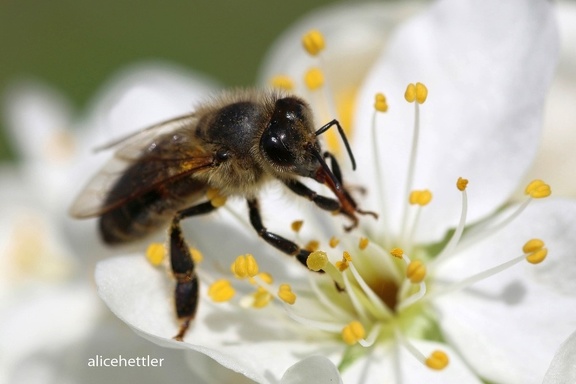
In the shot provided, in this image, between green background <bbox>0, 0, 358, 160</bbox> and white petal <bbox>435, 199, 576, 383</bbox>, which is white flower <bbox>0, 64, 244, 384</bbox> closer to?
white petal <bbox>435, 199, 576, 383</bbox>

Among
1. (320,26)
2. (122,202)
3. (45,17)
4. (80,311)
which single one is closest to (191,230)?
(122,202)

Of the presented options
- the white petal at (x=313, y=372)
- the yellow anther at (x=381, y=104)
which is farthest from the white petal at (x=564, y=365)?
the yellow anther at (x=381, y=104)

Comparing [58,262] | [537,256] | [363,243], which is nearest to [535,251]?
[537,256]

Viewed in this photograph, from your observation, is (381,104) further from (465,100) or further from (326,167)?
(326,167)

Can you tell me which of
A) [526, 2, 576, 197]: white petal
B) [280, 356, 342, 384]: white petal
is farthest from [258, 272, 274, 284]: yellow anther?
[526, 2, 576, 197]: white petal

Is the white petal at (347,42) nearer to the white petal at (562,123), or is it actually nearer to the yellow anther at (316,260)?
the white petal at (562,123)

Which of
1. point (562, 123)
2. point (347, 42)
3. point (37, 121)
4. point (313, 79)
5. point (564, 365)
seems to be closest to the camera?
point (564, 365)
